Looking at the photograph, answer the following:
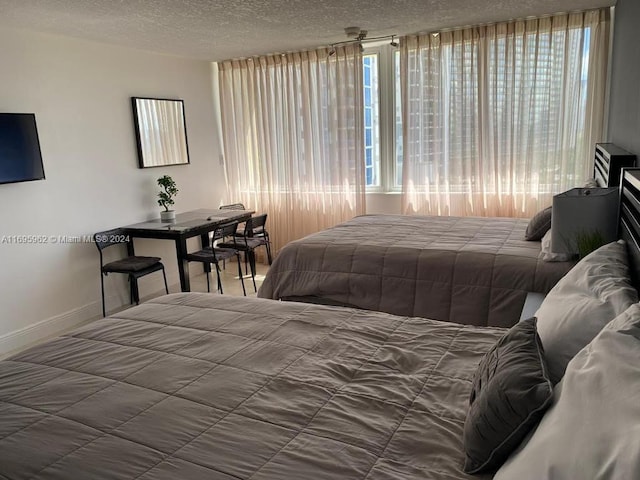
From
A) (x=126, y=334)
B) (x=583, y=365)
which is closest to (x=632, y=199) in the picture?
(x=583, y=365)

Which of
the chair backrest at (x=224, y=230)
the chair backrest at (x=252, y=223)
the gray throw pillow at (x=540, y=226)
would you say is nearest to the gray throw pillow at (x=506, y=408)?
the gray throw pillow at (x=540, y=226)

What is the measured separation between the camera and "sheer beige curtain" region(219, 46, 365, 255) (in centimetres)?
526

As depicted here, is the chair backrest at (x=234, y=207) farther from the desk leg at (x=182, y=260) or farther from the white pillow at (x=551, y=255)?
the white pillow at (x=551, y=255)

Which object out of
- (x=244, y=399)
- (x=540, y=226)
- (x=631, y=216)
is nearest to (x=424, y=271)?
(x=540, y=226)

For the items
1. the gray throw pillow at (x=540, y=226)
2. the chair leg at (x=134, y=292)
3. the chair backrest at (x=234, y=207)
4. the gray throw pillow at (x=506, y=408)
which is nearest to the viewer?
the gray throw pillow at (x=506, y=408)

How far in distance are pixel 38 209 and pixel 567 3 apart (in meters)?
4.43

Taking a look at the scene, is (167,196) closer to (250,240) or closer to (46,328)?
(250,240)

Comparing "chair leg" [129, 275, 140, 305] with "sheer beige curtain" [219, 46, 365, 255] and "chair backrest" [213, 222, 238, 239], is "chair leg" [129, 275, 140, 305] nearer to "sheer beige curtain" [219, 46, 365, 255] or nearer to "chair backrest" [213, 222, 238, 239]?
"chair backrest" [213, 222, 238, 239]

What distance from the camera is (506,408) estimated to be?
112 cm

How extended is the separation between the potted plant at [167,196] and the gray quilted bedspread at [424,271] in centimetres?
165

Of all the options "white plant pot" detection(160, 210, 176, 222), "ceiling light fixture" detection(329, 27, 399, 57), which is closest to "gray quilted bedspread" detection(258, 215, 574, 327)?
"white plant pot" detection(160, 210, 176, 222)

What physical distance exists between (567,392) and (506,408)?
0.15 m

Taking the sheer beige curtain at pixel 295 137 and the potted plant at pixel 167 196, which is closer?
the potted plant at pixel 167 196

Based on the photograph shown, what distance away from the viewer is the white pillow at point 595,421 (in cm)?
77
